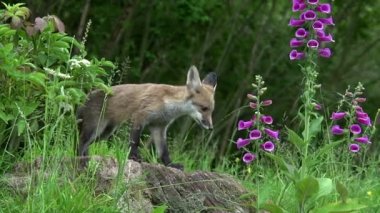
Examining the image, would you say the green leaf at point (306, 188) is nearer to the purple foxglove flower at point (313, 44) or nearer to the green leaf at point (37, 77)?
the purple foxglove flower at point (313, 44)

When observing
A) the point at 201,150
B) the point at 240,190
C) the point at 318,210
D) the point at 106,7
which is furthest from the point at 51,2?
the point at 318,210

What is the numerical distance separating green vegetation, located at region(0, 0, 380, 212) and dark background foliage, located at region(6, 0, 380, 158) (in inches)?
1.2

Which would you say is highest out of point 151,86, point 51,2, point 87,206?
point 51,2

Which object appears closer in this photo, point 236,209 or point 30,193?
point 30,193

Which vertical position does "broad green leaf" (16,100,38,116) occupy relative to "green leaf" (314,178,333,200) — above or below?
above

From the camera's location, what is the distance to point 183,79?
21000mm

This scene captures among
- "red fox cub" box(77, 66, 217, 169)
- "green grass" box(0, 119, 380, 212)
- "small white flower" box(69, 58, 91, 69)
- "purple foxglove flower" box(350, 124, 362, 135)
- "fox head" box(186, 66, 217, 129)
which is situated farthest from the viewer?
"fox head" box(186, 66, 217, 129)

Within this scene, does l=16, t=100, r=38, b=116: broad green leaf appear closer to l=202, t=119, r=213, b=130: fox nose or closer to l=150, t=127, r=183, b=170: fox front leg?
l=150, t=127, r=183, b=170: fox front leg

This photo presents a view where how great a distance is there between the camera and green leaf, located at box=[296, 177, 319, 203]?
22.6 ft

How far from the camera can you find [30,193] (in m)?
6.96

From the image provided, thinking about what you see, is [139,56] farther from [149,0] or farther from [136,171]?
[136,171]

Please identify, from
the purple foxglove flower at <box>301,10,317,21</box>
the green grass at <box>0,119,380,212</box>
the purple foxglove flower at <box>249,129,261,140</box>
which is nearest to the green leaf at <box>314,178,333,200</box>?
the green grass at <box>0,119,380,212</box>

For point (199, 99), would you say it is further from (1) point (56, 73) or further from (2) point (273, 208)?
(2) point (273, 208)

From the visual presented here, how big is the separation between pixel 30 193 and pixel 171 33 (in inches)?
545
